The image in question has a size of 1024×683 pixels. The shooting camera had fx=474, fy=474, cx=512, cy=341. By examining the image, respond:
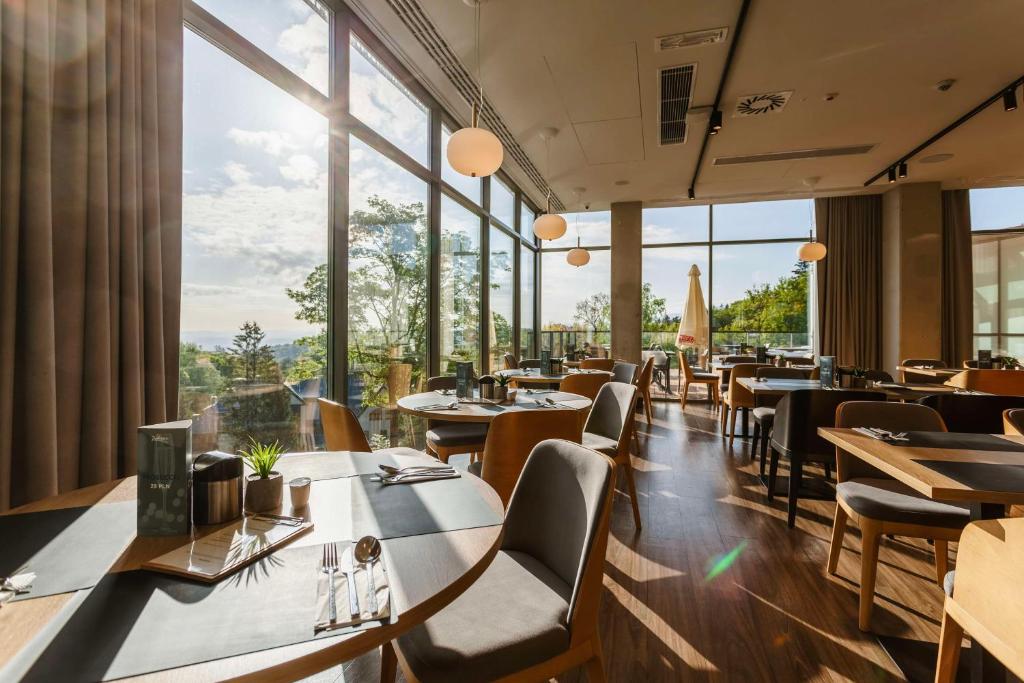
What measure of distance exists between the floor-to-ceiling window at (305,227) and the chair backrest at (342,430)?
0.61 m

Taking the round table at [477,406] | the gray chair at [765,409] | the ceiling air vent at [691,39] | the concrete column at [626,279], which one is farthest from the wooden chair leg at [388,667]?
the concrete column at [626,279]

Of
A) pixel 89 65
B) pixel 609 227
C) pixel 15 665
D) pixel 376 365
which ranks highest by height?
pixel 609 227

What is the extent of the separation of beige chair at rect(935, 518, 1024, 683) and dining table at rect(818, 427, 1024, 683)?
24cm

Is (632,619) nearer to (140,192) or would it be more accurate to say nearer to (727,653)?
(727,653)

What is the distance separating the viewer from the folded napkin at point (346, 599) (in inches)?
27.5

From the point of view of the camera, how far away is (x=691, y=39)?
344cm

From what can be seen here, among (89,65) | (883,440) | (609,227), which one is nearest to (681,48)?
(883,440)

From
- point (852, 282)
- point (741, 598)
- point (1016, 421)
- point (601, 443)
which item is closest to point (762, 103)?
point (1016, 421)

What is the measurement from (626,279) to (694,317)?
4.56 ft

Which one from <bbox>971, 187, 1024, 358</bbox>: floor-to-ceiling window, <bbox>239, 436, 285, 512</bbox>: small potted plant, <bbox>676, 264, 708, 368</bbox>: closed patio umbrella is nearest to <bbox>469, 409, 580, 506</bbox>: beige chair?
<bbox>239, 436, 285, 512</bbox>: small potted plant

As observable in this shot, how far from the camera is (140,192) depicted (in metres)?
1.82

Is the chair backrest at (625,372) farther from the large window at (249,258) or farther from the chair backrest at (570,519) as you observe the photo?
the chair backrest at (570,519)

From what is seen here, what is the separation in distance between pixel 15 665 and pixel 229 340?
2076mm

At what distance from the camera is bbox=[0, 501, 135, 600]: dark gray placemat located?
0.81 meters
